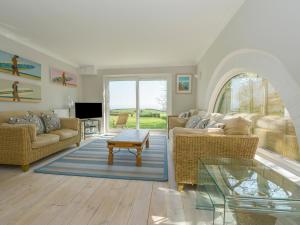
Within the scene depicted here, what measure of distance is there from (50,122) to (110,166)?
181 cm

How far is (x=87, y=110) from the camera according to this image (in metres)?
5.38

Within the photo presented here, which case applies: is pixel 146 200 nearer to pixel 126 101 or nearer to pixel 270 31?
pixel 270 31

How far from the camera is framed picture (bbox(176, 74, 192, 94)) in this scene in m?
5.67

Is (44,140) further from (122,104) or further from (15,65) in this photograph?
(122,104)

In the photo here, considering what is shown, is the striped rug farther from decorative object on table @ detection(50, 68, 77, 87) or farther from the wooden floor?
decorative object on table @ detection(50, 68, 77, 87)

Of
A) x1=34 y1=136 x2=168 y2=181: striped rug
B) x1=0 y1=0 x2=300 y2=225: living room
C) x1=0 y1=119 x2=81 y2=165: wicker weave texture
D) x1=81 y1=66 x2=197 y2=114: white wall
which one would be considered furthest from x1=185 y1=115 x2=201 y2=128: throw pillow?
x1=0 y1=119 x2=81 y2=165: wicker weave texture

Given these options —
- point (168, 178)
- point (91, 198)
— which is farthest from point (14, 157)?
point (168, 178)

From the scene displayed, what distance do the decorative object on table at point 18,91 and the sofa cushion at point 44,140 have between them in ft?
3.55

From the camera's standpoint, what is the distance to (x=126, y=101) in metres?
6.09

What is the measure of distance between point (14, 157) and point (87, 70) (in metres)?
3.90

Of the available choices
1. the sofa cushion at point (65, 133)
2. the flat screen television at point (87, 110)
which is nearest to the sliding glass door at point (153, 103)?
the flat screen television at point (87, 110)

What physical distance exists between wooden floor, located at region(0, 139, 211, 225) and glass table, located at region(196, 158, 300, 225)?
1.09ft

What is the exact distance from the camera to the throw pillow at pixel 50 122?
356cm

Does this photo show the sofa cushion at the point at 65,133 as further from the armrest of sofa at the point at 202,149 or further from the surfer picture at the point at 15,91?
the armrest of sofa at the point at 202,149
